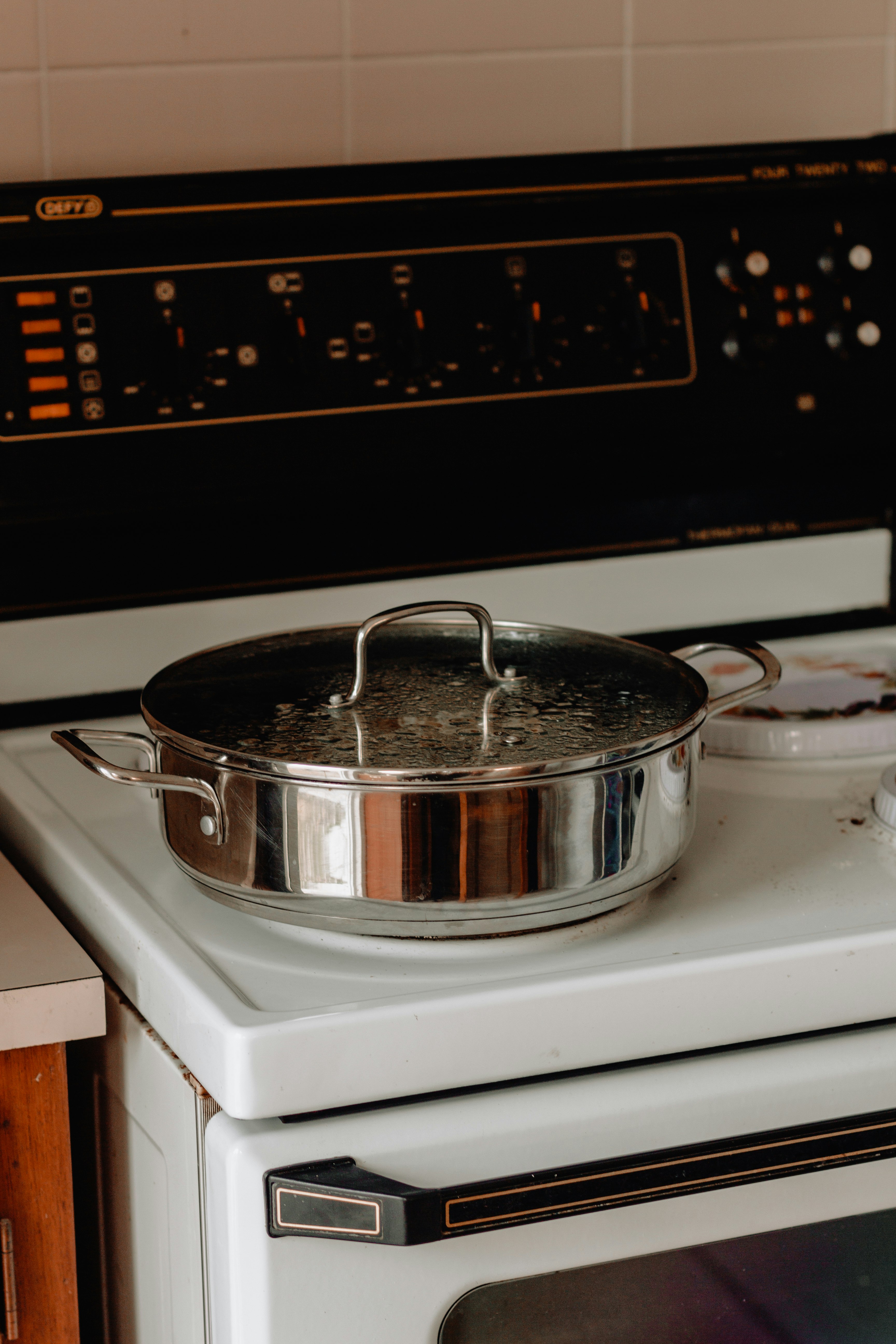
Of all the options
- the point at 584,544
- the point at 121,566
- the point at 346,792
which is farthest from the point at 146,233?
the point at 346,792

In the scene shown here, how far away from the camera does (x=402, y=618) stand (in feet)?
2.48

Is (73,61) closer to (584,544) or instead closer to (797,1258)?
(584,544)

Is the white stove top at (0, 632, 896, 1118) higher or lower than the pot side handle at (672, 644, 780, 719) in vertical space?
lower

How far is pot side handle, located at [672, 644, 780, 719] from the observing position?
2.58 ft

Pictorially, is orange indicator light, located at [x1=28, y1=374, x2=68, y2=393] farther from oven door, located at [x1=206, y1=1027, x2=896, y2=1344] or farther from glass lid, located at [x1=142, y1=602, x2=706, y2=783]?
oven door, located at [x1=206, y1=1027, x2=896, y2=1344]

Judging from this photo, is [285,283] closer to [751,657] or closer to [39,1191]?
[751,657]

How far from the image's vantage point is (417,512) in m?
1.12

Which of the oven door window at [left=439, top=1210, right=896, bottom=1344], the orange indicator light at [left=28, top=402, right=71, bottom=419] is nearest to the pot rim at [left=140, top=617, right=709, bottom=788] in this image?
the oven door window at [left=439, top=1210, right=896, bottom=1344]

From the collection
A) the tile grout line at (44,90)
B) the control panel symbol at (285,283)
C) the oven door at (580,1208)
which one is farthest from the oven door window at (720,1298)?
the tile grout line at (44,90)

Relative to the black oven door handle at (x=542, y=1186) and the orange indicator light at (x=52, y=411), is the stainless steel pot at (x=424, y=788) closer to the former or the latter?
the black oven door handle at (x=542, y=1186)

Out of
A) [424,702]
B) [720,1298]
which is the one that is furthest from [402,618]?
[720,1298]

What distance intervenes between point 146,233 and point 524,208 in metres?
0.29

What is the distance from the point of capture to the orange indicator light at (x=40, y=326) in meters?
0.99

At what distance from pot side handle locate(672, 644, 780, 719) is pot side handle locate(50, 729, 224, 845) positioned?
0.84 feet
